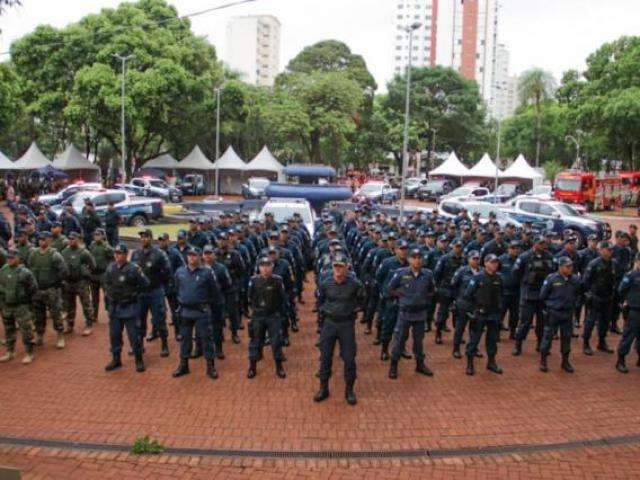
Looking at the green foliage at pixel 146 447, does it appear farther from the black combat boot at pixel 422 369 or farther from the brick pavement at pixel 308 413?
the black combat boot at pixel 422 369

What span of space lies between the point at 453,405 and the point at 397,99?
169 feet

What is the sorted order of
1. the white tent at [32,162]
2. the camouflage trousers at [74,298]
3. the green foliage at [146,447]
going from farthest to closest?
1. the white tent at [32,162]
2. the camouflage trousers at [74,298]
3. the green foliage at [146,447]

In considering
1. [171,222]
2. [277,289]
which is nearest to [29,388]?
[277,289]

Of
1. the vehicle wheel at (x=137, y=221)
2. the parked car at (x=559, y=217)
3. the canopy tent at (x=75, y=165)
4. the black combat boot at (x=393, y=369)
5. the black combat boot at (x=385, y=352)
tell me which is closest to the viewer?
the black combat boot at (x=393, y=369)

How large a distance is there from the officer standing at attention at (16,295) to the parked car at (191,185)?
3769cm

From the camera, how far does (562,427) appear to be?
23.8ft

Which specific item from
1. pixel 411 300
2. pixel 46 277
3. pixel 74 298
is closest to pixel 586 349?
pixel 411 300

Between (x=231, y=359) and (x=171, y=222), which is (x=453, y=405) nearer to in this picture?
(x=231, y=359)

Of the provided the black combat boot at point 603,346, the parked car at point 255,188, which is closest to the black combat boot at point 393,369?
the black combat boot at point 603,346

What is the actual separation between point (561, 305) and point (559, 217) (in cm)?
1428

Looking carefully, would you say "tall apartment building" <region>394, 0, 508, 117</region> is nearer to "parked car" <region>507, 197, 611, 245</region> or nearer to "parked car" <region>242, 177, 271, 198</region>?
"parked car" <region>242, 177, 271, 198</region>

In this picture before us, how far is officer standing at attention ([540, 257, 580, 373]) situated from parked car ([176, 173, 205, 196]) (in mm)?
39530

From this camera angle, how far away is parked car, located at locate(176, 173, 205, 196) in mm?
46406

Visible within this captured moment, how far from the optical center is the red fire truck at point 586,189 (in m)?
38.5
